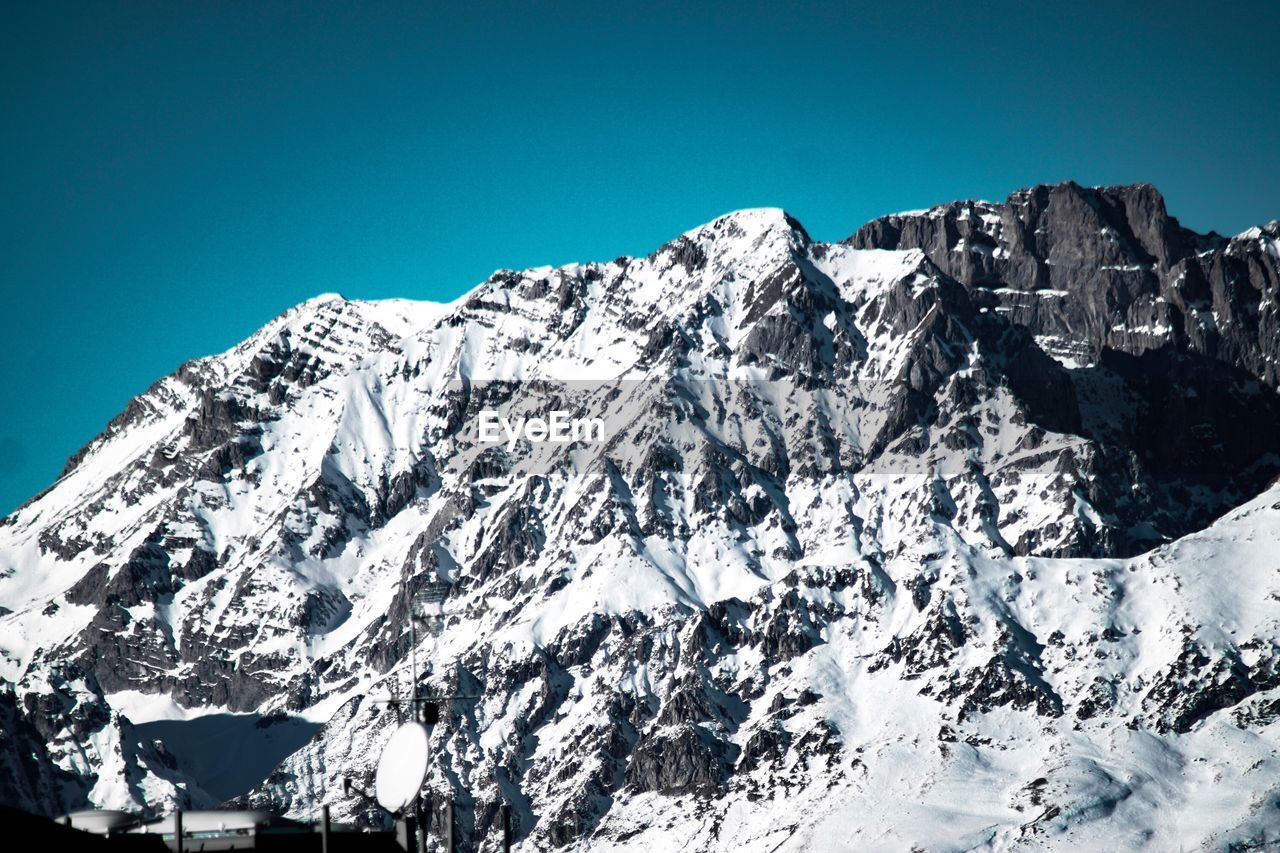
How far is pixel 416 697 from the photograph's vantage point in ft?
147

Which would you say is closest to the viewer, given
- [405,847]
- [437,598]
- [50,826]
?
[50,826]

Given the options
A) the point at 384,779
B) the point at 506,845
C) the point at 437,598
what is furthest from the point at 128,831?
the point at 437,598

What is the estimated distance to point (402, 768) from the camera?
151ft

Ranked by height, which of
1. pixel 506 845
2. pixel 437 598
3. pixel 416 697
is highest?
pixel 437 598

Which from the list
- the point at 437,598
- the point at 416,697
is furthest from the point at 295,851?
the point at 437,598

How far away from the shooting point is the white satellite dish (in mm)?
45688

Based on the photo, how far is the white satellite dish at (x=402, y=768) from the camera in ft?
150

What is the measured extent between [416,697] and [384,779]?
268 centimetres

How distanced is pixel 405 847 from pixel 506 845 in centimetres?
251

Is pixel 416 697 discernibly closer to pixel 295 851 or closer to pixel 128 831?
pixel 295 851

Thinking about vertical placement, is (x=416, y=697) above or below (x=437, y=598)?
below

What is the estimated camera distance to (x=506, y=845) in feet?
161

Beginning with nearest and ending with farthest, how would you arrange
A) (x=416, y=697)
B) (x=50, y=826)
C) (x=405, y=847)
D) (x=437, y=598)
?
(x=50, y=826) → (x=416, y=697) → (x=405, y=847) → (x=437, y=598)

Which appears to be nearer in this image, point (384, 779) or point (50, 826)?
point (50, 826)
